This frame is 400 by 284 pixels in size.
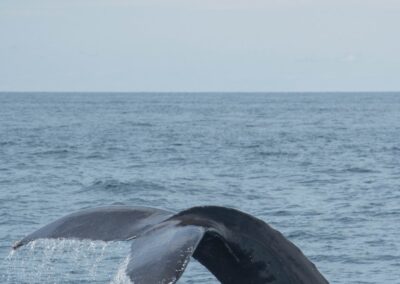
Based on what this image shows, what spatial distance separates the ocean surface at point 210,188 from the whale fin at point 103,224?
6 centimetres

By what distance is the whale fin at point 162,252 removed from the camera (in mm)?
3181

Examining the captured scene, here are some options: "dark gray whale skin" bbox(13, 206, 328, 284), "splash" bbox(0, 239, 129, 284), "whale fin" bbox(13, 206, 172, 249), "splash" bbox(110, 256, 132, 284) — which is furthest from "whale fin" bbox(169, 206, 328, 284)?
"splash" bbox(0, 239, 129, 284)

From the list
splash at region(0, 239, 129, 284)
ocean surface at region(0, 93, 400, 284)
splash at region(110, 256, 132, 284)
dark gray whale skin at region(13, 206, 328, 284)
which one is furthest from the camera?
ocean surface at region(0, 93, 400, 284)

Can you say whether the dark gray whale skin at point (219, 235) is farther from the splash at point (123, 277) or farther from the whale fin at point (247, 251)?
the splash at point (123, 277)

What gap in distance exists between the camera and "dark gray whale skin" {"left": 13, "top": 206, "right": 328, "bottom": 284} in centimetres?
401

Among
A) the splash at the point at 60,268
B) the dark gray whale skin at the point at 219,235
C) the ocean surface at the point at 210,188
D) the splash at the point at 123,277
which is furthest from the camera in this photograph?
the ocean surface at the point at 210,188

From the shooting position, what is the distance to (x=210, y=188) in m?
25.0

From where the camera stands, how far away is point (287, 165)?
106 feet

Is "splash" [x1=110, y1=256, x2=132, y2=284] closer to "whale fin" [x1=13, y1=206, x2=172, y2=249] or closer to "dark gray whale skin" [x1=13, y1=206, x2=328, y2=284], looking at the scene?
"dark gray whale skin" [x1=13, y1=206, x2=328, y2=284]

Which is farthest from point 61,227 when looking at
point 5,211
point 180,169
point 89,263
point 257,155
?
point 257,155

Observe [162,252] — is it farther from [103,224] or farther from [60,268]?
[60,268]

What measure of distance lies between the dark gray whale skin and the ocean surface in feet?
0.36

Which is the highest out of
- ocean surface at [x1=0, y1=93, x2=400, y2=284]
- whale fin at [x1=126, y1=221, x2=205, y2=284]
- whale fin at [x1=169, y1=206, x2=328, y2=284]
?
whale fin at [x1=126, y1=221, x2=205, y2=284]

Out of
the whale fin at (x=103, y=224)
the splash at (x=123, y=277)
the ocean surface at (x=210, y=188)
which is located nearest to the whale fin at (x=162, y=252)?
the splash at (x=123, y=277)
